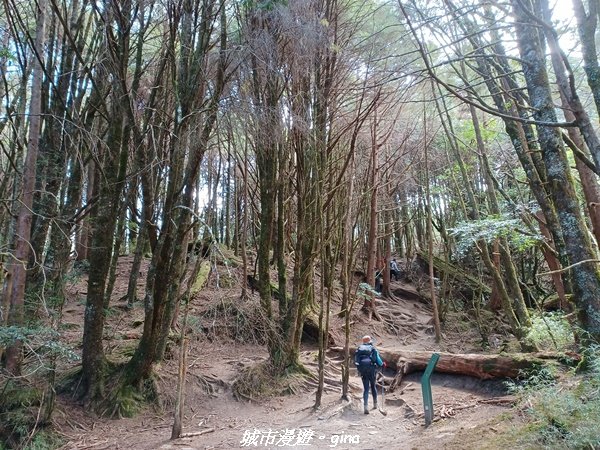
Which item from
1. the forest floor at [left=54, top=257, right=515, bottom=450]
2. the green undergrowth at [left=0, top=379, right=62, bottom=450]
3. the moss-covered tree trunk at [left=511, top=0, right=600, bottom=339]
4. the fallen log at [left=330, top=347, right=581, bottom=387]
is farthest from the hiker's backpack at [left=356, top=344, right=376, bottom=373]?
the green undergrowth at [left=0, top=379, right=62, bottom=450]

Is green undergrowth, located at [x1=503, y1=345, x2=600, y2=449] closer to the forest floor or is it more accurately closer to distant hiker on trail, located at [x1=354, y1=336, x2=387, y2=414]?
the forest floor


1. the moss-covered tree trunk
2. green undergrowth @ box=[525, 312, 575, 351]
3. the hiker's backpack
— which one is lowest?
the hiker's backpack

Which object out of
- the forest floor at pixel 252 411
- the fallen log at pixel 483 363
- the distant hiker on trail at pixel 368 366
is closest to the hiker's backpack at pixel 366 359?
the distant hiker on trail at pixel 368 366

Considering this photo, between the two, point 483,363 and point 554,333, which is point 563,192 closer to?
point 554,333

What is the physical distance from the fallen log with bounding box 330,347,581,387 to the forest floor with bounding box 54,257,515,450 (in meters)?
0.15

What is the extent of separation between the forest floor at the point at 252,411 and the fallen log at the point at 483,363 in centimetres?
15

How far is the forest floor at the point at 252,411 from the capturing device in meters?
5.41

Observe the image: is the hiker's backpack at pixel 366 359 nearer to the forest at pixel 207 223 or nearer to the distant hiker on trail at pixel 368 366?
the distant hiker on trail at pixel 368 366

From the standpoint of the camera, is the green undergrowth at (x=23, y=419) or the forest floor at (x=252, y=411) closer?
the green undergrowth at (x=23, y=419)

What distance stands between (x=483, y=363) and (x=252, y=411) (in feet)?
13.4

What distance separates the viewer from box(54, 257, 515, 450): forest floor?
5407 millimetres

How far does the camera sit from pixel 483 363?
671 centimetres

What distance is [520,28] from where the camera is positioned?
429 centimetres

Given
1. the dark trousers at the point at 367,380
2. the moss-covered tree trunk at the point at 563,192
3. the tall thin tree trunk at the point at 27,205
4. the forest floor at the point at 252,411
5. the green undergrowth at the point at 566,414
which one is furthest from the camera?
the dark trousers at the point at 367,380
